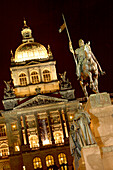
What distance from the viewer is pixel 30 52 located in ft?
239

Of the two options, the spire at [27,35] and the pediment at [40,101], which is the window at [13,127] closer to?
the pediment at [40,101]

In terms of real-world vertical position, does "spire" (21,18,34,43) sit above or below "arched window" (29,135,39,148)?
above

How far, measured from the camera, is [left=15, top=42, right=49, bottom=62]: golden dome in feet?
239

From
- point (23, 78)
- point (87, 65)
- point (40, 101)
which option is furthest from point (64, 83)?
point (87, 65)

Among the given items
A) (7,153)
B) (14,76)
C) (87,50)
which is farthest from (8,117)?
(87,50)

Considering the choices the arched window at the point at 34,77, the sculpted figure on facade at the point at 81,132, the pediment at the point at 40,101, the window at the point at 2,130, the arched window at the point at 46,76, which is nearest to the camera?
the sculpted figure on facade at the point at 81,132

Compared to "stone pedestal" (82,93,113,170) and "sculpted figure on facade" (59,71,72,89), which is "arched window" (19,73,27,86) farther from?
"stone pedestal" (82,93,113,170)

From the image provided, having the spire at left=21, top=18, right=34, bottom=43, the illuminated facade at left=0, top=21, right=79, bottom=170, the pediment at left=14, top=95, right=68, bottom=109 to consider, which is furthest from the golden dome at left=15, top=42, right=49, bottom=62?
the pediment at left=14, top=95, right=68, bottom=109

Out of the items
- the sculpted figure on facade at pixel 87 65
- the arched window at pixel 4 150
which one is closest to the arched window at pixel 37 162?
the arched window at pixel 4 150

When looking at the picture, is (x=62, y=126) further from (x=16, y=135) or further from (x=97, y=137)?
(x=97, y=137)

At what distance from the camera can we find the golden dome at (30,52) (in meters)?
72.9

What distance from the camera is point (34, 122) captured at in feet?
A: 208

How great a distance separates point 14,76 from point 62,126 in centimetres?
1553

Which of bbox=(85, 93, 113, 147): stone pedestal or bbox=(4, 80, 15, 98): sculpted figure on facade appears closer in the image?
bbox=(85, 93, 113, 147): stone pedestal
